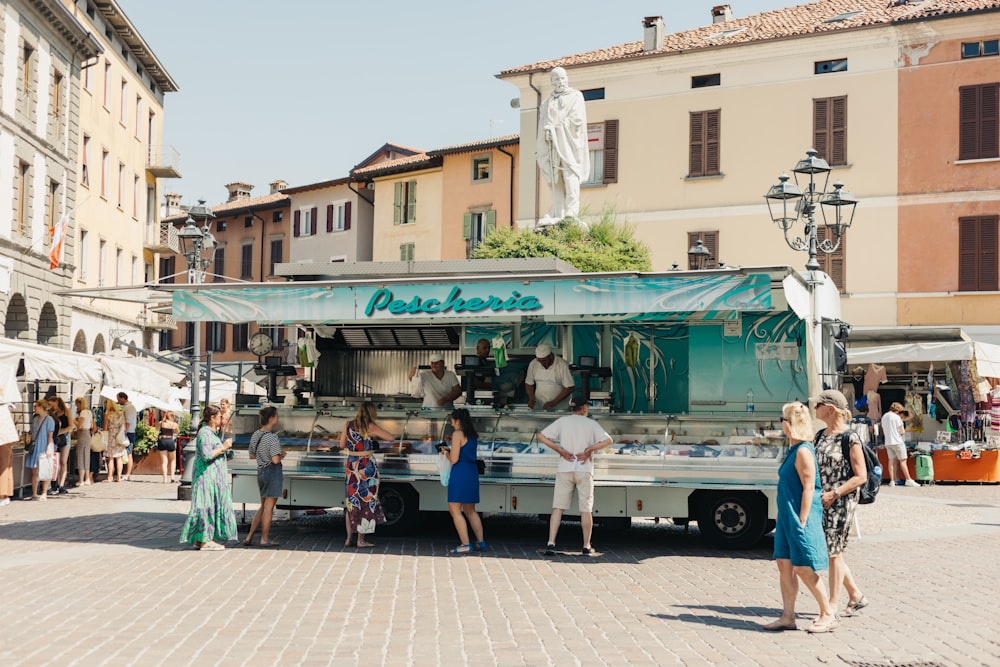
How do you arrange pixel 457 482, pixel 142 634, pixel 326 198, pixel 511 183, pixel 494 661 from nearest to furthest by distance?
pixel 494 661 → pixel 142 634 → pixel 457 482 → pixel 511 183 → pixel 326 198

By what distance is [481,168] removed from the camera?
→ 154 ft

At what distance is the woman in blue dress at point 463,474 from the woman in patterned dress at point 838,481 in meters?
4.73

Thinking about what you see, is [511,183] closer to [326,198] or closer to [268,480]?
[326,198]

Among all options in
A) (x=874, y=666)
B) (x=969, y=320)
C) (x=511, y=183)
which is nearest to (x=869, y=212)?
(x=969, y=320)

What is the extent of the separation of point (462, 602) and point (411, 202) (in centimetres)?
4200

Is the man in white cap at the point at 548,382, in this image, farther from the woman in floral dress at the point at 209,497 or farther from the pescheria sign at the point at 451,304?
the woman in floral dress at the point at 209,497

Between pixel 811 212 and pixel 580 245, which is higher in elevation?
pixel 811 212

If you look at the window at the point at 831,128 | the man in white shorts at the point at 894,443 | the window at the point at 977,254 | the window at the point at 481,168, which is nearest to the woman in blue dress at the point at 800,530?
the man in white shorts at the point at 894,443

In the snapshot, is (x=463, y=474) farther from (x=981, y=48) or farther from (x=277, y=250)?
(x=277, y=250)

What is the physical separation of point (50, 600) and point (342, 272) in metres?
6.63

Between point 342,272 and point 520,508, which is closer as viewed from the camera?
point 520,508

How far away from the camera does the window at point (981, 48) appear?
3152 centimetres

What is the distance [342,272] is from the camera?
15.4 metres

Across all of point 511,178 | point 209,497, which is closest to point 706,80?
point 511,178
